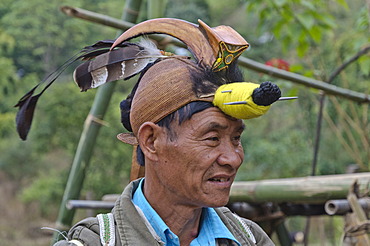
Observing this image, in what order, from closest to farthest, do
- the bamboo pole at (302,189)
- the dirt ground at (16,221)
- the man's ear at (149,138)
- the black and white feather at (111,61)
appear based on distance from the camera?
the man's ear at (149,138) < the black and white feather at (111,61) < the bamboo pole at (302,189) < the dirt ground at (16,221)

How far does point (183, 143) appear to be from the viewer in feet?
4.73

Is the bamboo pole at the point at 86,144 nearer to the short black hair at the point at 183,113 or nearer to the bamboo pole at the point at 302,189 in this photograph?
the bamboo pole at the point at 302,189

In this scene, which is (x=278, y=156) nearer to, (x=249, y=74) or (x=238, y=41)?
(x=249, y=74)

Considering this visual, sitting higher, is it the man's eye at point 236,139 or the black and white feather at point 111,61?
the black and white feather at point 111,61

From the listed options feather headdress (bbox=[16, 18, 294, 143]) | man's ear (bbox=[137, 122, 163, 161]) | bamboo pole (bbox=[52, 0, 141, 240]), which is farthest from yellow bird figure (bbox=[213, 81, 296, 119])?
bamboo pole (bbox=[52, 0, 141, 240])

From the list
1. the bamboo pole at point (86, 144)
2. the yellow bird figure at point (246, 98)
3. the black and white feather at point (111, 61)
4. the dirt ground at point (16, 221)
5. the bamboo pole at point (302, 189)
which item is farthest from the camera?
the dirt ground at point (16, 221)

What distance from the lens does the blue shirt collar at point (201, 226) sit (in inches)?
58.6

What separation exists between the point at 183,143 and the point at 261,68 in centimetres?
182

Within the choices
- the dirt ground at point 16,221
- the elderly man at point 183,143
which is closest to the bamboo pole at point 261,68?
the elderly man at point 183,143

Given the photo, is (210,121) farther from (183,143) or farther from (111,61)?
(111,61)

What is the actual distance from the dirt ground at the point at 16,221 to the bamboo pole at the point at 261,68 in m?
8.91

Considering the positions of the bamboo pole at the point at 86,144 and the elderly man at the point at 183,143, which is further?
the bamboo pole at the point at 86,144

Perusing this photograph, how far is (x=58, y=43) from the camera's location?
1355 centimetres

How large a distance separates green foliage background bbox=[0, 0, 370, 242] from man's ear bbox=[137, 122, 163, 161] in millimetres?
2166
